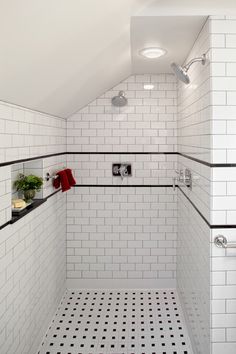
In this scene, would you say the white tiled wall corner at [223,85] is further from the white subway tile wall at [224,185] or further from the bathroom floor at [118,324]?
the bathroom floor at [118,324]

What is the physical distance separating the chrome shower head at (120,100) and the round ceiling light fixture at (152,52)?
2.31 ft

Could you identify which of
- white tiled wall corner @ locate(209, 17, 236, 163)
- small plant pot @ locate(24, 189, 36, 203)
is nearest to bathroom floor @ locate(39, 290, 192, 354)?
small plant pot @ locate(24, 189, 36, 203)

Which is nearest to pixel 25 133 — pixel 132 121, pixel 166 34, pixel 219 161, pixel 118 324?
pixel 166 34

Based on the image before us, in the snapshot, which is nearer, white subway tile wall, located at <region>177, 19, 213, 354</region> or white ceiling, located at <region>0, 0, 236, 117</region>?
white ceiling, located at <region>0, 0, 236, 117</region>

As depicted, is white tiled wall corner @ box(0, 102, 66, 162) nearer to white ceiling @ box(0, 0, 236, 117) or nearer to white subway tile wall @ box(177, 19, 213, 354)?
white ceiling @ box(0, 0, 236, 117)

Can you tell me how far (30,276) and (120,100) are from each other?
2.01 m

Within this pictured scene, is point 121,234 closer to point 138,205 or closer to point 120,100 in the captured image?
point 138,205

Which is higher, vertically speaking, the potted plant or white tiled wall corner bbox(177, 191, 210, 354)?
the potted plant

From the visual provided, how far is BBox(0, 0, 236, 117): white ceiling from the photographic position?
137cm

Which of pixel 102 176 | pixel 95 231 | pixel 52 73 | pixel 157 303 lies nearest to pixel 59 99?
pixel 52 73

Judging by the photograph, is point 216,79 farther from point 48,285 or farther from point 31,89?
point 48,285

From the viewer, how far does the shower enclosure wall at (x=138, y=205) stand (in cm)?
193

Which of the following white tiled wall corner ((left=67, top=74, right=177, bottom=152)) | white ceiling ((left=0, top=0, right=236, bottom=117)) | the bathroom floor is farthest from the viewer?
white tiled wall corner ((left=67, top=74, right=177, bottom=152))

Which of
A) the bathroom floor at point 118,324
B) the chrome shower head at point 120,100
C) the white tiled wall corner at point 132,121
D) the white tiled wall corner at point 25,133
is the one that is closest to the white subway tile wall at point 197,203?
the bathroom floor at point 118,324
